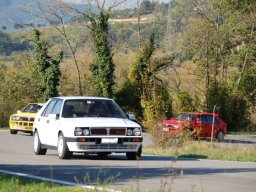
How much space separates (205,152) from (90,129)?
22.7 feet

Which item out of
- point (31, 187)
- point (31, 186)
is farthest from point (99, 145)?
point (31, 187)

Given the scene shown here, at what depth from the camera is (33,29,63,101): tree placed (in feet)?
174

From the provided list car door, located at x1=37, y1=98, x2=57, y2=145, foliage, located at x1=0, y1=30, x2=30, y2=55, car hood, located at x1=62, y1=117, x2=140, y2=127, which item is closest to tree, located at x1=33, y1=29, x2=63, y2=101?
car door, located at x1=37, y1=98, x2=57, y2=145

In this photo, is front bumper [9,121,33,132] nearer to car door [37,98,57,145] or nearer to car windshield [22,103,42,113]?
car windshield [22,103,42,113]

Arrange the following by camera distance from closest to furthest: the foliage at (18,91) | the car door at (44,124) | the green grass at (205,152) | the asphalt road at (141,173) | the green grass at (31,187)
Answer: the green grass at (31,187)
the asphalt road at (141,173)
the car door at (44,124)
the green grass at (205,152)
the foliage at (18,91)

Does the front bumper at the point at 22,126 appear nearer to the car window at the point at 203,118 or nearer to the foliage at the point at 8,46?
the car window at the point at 203,118

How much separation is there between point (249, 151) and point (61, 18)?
3600cm

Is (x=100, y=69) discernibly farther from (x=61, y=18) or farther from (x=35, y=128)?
(x=35, y=128)

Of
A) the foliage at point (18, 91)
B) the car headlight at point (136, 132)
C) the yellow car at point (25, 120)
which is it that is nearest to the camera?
the car headlight at point (136, 132)

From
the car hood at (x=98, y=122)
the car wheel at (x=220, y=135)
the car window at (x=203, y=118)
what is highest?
the car hood at (x=98, y=122)

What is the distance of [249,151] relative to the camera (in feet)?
79.0

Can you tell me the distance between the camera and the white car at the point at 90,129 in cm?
1911

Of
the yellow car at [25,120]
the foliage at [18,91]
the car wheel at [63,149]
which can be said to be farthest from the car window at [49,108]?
the foliage at [18,91]

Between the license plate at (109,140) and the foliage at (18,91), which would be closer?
the license plate at (109,140)
